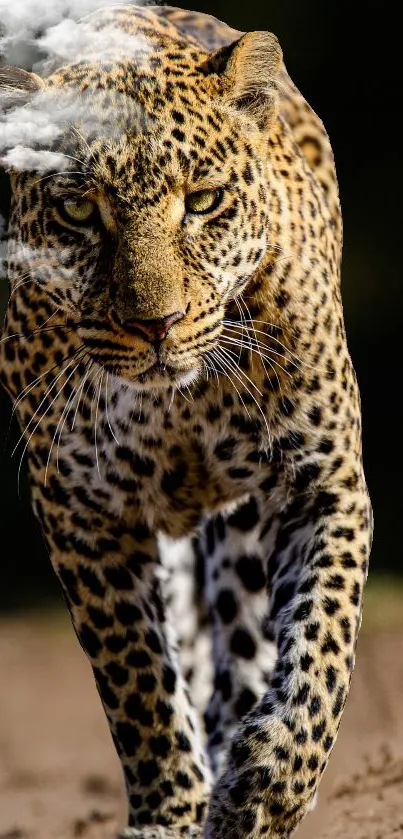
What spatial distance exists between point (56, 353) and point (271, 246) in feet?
2.11

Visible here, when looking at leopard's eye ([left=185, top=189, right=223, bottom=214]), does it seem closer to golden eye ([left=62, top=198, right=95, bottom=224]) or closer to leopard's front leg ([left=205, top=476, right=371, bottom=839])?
golden eye ([left=62, top=198, right=95, bottom=224])

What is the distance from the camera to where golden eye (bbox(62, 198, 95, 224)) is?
4098mm

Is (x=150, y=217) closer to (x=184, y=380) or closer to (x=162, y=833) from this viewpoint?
(x=184, y=380)

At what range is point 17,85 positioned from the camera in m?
4.22

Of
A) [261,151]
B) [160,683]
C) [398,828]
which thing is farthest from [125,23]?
[398,828]

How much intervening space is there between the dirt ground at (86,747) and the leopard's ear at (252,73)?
7.04ft

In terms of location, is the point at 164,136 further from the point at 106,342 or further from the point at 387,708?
the point at 387,708

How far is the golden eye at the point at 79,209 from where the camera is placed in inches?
161

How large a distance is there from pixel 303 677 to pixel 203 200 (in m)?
1.19

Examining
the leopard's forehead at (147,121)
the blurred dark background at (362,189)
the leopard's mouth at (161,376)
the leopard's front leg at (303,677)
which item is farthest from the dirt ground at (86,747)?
the leopard's forehead at (147,121)

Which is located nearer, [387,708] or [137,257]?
[137,257]

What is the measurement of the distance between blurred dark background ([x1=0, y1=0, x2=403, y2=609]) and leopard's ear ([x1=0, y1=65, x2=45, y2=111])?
5.96m

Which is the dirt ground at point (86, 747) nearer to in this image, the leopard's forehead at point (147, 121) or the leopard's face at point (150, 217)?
the leopard's face at point (150, 217)

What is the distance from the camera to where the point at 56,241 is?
13.9 feet
